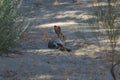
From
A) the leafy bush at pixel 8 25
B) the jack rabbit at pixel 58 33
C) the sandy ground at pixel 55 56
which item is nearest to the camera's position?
the sandy ground at pixel 55 56

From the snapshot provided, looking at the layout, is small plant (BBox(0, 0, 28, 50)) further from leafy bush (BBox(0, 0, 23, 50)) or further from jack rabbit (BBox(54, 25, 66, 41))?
jack rabbit (BBox(54, 25, 66, 41))

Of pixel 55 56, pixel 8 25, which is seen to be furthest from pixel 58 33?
pixel 8 25

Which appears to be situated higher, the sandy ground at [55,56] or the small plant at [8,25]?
the small plant at [8,25]

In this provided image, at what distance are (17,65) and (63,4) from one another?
5.54m

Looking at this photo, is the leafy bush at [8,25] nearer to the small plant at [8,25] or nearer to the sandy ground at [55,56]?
the small plant at [8,25]

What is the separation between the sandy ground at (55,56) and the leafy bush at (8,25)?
23cm

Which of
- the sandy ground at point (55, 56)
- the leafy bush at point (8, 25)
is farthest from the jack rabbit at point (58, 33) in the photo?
the leafy bush at point (8, 25)

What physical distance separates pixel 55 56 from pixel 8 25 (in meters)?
0.90

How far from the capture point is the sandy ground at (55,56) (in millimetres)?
6027

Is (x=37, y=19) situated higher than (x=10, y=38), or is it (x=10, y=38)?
(x=10, y=38)

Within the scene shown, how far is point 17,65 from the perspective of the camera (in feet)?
20.9

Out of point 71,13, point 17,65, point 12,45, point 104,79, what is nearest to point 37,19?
point 71,13

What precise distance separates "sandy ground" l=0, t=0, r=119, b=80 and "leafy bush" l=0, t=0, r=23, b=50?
0.23 meters

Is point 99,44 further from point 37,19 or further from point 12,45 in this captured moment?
point 37,19
